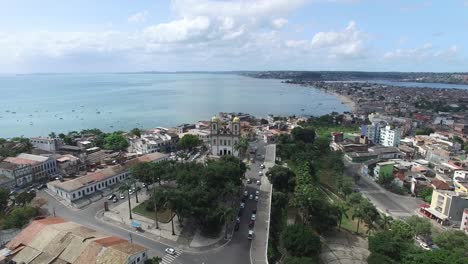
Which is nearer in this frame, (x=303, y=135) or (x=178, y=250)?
(x=178, y=250)

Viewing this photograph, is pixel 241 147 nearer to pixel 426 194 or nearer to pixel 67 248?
pixel 426 194

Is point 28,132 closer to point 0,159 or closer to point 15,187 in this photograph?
point 0,159

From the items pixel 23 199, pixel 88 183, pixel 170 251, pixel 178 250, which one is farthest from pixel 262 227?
pixel 23 199

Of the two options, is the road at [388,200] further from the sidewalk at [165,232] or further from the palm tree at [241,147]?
the sidewalk at [165,232]

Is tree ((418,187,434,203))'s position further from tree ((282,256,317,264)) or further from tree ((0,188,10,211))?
tree ((0,188,10,211))

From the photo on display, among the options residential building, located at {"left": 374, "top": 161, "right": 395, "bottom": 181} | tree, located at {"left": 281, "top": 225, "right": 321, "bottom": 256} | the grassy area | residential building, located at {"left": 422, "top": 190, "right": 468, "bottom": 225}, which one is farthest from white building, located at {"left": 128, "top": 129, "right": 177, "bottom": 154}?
residential building, located at {"left": 422, "top": 190, "right": 468, "bottom": 225}

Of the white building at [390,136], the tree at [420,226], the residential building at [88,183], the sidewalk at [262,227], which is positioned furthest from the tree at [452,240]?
the white building at [390,136]
